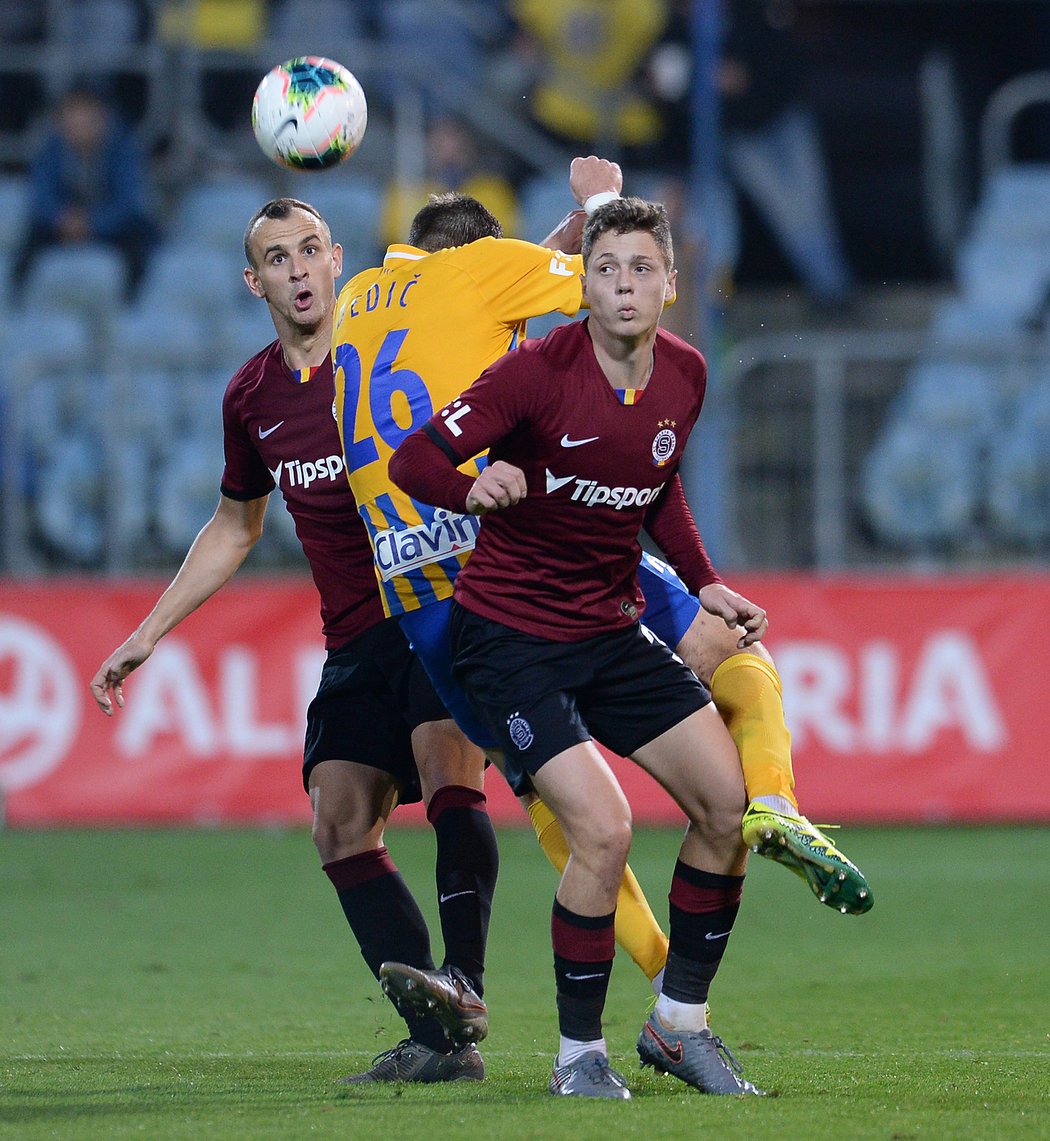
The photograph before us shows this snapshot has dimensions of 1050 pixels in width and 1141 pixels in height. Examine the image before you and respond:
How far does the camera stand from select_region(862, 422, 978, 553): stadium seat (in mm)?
12961

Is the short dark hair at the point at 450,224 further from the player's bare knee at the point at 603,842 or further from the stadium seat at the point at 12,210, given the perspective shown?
the stadium seat at the point at 12,210

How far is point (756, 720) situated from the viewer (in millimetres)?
5086

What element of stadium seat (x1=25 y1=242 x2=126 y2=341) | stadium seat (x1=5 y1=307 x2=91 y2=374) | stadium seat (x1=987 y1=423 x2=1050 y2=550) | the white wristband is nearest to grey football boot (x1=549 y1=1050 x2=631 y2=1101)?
the white wristband

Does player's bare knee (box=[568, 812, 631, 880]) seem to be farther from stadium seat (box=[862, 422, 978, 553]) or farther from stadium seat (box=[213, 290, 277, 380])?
stadium seat (box=[213, 290, 277, 380])

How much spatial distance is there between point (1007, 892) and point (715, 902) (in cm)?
472

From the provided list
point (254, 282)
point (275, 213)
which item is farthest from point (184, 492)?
point (275, 213)

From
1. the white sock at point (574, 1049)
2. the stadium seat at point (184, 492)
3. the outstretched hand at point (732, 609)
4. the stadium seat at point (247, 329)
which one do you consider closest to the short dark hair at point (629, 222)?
the outstretched hand at point (732, 609)

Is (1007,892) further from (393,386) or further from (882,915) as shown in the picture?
(393,386)

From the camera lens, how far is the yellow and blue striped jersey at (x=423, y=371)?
16.9 feet

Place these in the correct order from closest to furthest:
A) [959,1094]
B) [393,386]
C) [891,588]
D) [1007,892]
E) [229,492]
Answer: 1. [959,1094]
2. [393,386]
3. [229,492]
4. [1007,892]
5. [891,588]

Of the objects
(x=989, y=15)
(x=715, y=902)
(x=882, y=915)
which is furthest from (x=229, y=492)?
(x=989, y=15)

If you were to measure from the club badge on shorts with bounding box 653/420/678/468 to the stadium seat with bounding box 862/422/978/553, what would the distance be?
8.37 meters

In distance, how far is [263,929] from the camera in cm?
832

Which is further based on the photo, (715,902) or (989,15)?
(989,15)
